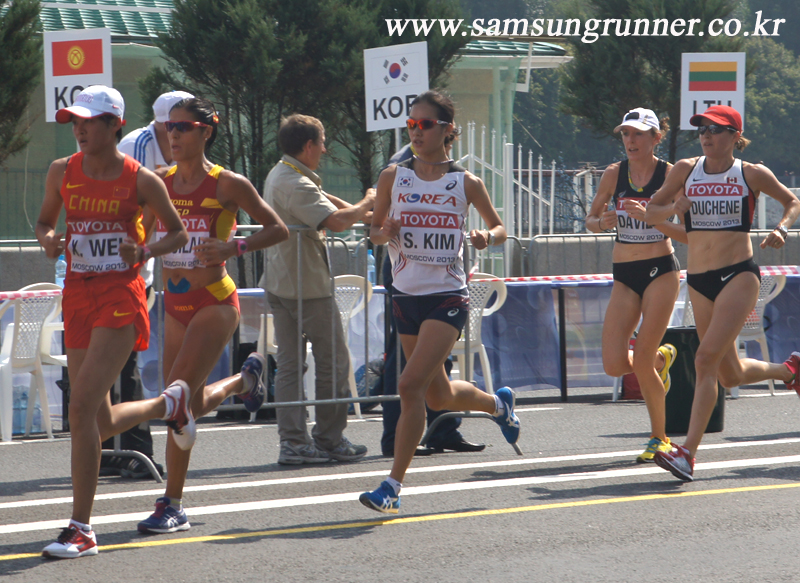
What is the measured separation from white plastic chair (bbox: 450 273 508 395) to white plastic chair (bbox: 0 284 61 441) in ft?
11.6

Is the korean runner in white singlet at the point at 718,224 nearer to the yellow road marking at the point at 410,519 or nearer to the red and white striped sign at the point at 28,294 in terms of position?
the yellow road marking at the point at 410,519

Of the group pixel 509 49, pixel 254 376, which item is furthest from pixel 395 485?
pixel 509 49

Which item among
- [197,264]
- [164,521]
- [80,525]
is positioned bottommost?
[164,521]

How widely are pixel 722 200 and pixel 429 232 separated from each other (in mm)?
1995

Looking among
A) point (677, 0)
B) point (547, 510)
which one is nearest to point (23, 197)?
point (677, 0)

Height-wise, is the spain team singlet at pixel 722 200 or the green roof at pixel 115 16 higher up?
the green roof at pixel 115 16

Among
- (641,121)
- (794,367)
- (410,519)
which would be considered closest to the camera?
(410,519)

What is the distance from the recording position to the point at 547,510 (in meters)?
5.88

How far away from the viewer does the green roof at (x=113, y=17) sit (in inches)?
845

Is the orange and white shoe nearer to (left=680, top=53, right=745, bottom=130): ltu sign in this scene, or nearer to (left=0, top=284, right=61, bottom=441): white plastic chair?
(left=0, top=284, right=61, bottom=441): white plastic chair

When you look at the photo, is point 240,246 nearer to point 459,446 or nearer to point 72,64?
point 459,446

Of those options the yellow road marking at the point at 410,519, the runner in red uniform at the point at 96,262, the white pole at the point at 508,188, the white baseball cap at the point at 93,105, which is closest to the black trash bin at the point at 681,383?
the yellow road marking at the point at 410,519

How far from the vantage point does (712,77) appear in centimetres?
1212

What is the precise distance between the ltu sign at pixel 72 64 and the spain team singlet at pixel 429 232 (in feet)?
16.6
